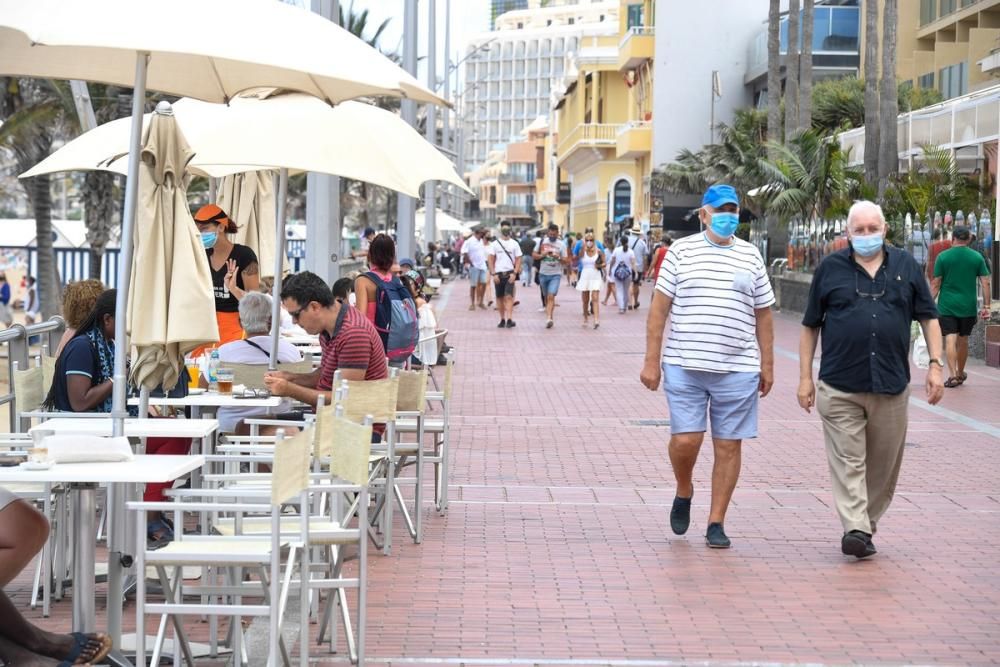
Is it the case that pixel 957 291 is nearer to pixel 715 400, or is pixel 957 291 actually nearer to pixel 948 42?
pixel 715 400

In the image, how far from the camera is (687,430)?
26.7 feet

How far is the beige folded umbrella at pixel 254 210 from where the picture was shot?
13734 millimetres

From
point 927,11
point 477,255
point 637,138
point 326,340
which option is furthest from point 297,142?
point 637,138

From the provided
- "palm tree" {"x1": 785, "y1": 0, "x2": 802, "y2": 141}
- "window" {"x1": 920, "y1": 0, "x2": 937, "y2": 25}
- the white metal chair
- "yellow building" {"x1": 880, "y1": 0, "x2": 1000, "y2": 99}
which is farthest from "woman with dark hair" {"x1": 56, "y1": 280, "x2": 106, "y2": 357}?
"window" {"x1": 920, "y1": 0, "x2": 937, "y2": 25}

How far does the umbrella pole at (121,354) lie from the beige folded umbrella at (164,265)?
16 centimetres

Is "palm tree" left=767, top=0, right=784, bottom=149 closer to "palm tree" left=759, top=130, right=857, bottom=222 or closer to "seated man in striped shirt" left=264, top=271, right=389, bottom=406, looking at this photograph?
"palm tree" left=759, top=130, right=857, bottom=222

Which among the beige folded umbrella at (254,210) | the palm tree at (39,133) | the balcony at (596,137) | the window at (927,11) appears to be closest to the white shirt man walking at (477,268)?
the palm tree at (39,133)

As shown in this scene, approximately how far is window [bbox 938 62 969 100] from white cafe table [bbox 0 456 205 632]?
115 ft

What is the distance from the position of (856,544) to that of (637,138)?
184 feet

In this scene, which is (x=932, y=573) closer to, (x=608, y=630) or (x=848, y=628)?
(x=848, y=628)

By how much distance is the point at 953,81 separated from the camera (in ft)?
128

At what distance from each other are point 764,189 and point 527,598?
91.7 ft

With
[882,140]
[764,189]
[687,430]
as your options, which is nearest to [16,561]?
[687,430]

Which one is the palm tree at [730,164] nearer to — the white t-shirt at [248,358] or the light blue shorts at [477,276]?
the light blue shorts at [477,276]
